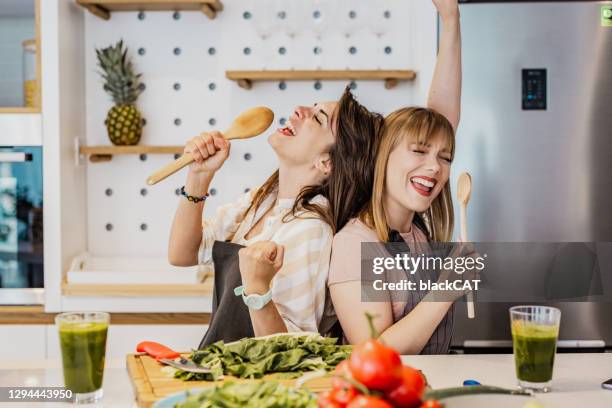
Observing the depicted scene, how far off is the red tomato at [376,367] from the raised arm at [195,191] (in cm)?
108

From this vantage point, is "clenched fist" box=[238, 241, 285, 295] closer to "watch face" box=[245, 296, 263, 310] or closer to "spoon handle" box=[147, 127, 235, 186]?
"watch face" box=[245, 296, 263, 310]

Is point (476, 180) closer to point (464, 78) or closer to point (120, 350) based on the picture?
point (464, 78)

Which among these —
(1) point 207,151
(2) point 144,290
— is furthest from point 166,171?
(2) point 144,290

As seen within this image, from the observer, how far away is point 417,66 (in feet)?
9.59

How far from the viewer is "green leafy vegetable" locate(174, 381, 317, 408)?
1051 millimetres

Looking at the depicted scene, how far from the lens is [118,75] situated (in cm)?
300

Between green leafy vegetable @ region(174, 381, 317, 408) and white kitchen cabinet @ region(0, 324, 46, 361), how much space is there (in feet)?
6.28

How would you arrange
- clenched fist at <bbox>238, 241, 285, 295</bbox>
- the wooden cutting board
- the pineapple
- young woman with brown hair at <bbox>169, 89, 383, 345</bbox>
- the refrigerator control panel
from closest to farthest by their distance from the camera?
1. the wooden cutting board
2. clenched fist at <bbox>238, 241, 285, 295</bbox>
3. young woman with brown hair at <bbox>169, 89, 383, 345</bbox>
4. the refrigerator control panel
5. the pineapple

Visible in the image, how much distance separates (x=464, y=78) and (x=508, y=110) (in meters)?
0.19

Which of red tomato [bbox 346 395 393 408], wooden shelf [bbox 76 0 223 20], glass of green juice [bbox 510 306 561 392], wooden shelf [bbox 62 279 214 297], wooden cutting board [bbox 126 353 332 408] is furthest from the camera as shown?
wooden shelf [bbox 76 0 223 20]

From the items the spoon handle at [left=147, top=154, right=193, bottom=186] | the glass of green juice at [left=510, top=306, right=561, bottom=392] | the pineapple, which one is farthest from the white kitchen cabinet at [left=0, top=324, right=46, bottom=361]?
the glass of green juice at [left=510, top=306, right=561, bottom=392]

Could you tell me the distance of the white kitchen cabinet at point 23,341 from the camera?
2.80 m

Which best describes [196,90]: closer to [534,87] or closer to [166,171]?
[534,87]

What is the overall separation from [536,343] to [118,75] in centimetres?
221
